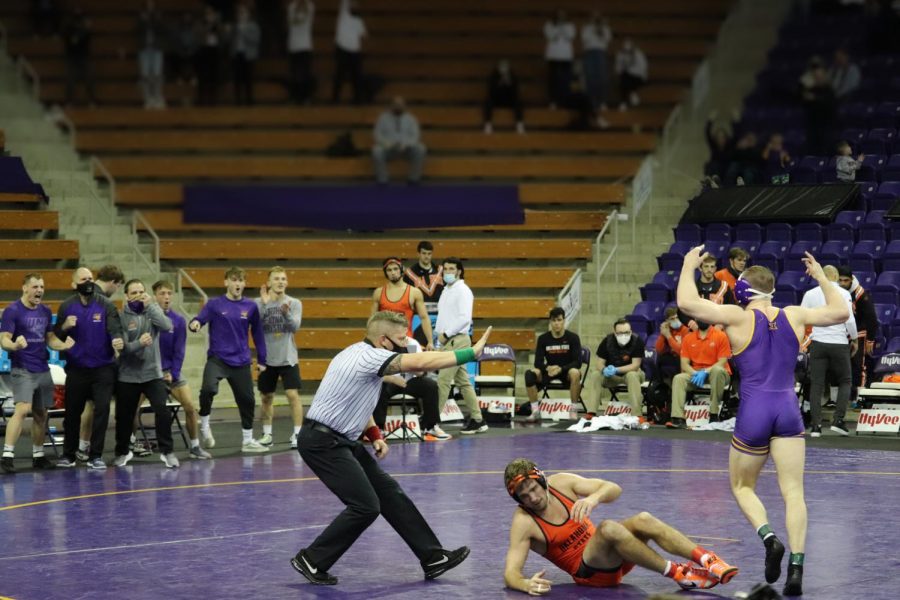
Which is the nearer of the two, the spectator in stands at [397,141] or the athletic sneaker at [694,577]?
the athletic sneaker at [694,577]

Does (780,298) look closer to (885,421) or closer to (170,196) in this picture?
(885,421)

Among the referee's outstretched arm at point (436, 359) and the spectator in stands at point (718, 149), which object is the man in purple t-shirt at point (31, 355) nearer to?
the referee's outstretched arm at point (436, 359)

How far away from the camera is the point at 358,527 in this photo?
8562mm

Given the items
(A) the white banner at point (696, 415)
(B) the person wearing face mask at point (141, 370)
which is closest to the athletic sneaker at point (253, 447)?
(B) the person wearing face mask at point (141, 370)

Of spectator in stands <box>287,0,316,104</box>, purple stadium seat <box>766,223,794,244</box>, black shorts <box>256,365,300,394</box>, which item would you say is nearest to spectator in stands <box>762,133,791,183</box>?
purple stadium seat <box>766,223,794,244</box>

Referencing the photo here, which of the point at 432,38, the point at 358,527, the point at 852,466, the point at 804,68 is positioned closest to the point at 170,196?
the point at 432,38

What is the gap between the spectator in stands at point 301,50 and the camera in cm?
2366

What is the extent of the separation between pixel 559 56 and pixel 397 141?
332cm

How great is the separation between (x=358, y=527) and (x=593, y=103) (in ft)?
53.0

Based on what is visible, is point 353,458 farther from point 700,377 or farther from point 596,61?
point 596,61

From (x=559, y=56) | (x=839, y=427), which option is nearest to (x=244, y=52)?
(x=559, y=56)

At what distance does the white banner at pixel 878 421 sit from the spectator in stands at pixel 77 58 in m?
13.5

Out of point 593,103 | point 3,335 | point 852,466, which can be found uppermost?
point 593,103

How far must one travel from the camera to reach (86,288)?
1346 cm
